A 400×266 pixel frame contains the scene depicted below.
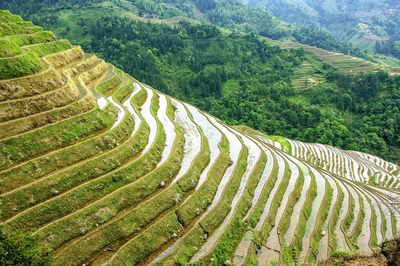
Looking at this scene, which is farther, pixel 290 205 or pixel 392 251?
pixel 290 205

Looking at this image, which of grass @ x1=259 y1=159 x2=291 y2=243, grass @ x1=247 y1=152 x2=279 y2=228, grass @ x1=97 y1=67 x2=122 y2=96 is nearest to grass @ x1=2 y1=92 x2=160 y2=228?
grass @ x1=247 y1=152 x2=279 y2=228

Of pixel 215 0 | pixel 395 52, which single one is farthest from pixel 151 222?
pixel 215 0

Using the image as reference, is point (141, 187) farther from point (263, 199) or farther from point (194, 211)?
point (263, 199)

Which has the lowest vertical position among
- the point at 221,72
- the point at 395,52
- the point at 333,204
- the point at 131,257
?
the point at 395,52

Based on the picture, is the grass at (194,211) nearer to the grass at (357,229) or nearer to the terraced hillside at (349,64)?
the grass at (357,229)

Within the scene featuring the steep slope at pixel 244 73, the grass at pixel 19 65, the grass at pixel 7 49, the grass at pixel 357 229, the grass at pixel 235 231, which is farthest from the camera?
the steep slope at pixel 244 73

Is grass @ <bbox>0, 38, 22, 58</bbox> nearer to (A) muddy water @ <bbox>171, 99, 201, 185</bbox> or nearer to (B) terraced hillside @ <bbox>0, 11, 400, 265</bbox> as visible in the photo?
(B) terraced hillside @ <bbox>0, 11, 400, 265</bbox>

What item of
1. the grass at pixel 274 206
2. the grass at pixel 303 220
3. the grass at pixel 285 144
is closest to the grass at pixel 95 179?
the grass at pixel 274 206

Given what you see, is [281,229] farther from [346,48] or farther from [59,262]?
[346,48]

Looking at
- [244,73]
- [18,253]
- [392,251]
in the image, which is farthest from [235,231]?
[244,73]
